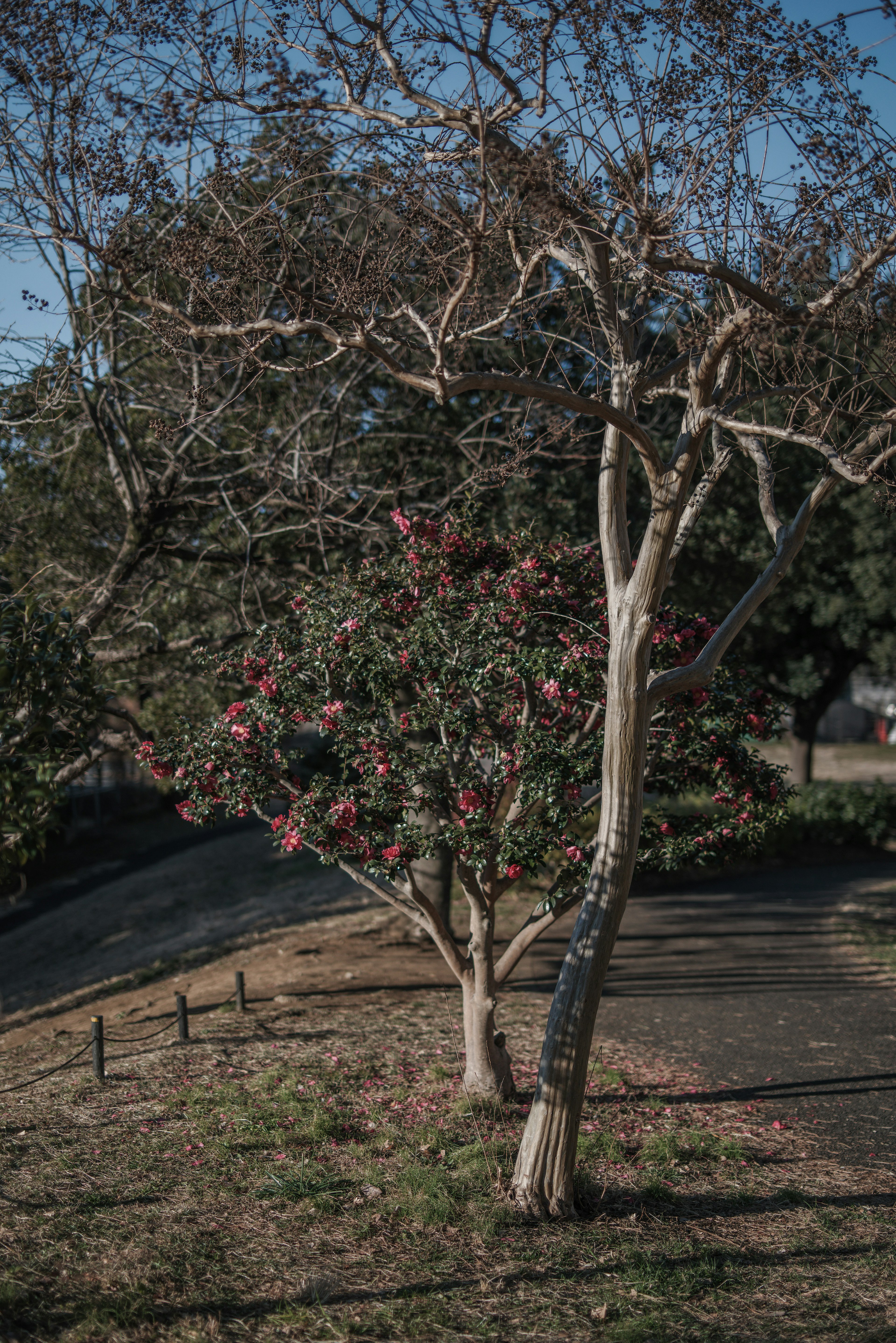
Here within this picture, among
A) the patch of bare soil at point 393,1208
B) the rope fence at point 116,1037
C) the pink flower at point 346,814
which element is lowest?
the patch of bare soil at point 393,1208

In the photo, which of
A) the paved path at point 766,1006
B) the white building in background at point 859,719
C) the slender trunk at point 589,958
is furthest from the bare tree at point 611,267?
the white building in background at point 859,719

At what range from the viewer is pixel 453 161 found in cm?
577

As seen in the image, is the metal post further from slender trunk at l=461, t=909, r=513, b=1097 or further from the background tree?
slender trunk at l=461, t=909, r=513, b=1097

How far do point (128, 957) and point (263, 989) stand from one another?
18.7 feet

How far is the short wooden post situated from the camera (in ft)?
25.7

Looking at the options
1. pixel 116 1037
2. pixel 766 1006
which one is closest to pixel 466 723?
pixel 116 1037

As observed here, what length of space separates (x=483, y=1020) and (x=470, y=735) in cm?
184

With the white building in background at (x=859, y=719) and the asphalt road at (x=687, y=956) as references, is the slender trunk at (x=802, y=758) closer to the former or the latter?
the asphalt road at (x=687, y=956)

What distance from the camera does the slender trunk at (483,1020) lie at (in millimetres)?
6496

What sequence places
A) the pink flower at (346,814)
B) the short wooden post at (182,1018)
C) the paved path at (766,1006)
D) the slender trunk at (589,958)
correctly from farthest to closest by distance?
1. the short wooden post at (182,1018)
2. the paved path at (766,1006)
3. the pink flower at (346,814)
4. the slender trunk at (589,958)

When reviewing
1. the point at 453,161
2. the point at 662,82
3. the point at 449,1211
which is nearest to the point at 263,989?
the point at 449,1211

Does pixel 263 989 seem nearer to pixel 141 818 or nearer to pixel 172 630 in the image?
pixel 172 630

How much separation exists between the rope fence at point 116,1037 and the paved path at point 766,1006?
302 cm

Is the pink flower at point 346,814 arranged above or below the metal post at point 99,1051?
above
